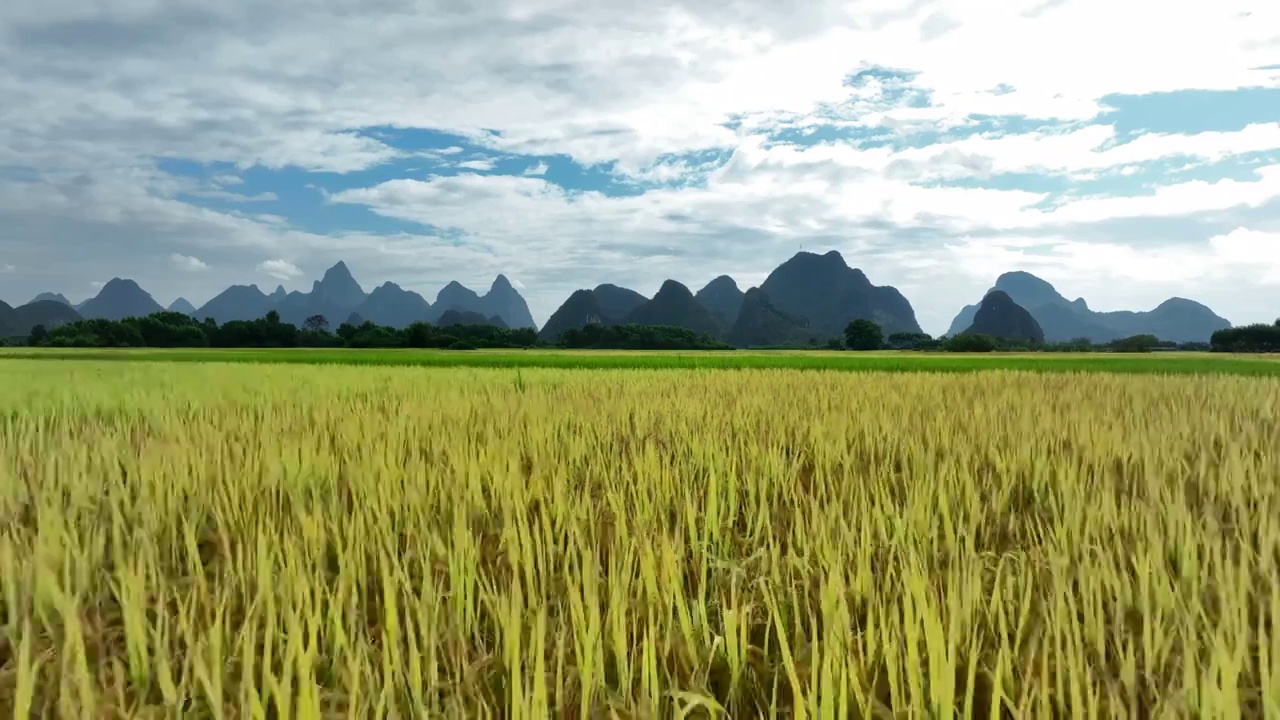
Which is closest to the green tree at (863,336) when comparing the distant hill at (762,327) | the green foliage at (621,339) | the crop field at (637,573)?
the green foliage at (621,339)

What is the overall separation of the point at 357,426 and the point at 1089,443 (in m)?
3.73

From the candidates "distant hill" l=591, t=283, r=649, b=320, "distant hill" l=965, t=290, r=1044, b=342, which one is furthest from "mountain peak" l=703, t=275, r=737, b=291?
"distant hill" l=965, t=290, r=1044, b=342

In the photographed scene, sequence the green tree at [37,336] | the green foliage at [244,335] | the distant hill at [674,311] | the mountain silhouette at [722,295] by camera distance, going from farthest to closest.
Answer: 1. the mountain silhouette at [722,295]
2. the distant hill at [674,311]
3. the green tree at [37,336]
4. the green foliage at [244,335]

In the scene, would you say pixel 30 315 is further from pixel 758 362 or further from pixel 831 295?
pixel 758 362

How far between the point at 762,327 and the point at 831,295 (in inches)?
1341

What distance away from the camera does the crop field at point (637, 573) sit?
1075mm

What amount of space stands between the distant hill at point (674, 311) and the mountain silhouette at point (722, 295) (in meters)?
23.2

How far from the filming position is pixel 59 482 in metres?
2.54

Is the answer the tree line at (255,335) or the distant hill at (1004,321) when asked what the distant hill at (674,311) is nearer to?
the distant hill at (1004,321)

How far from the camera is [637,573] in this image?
5.51 ft

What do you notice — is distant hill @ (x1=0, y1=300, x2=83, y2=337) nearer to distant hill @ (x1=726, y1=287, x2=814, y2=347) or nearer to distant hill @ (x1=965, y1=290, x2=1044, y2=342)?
distant hill @ (x1=726, y1=287, x2=814, y2=347)

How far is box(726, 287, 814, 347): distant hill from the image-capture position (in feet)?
421

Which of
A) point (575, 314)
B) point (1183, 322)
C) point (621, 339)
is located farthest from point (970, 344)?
point (1183, 322)

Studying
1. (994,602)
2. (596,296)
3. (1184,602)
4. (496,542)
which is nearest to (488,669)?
(496,542)
